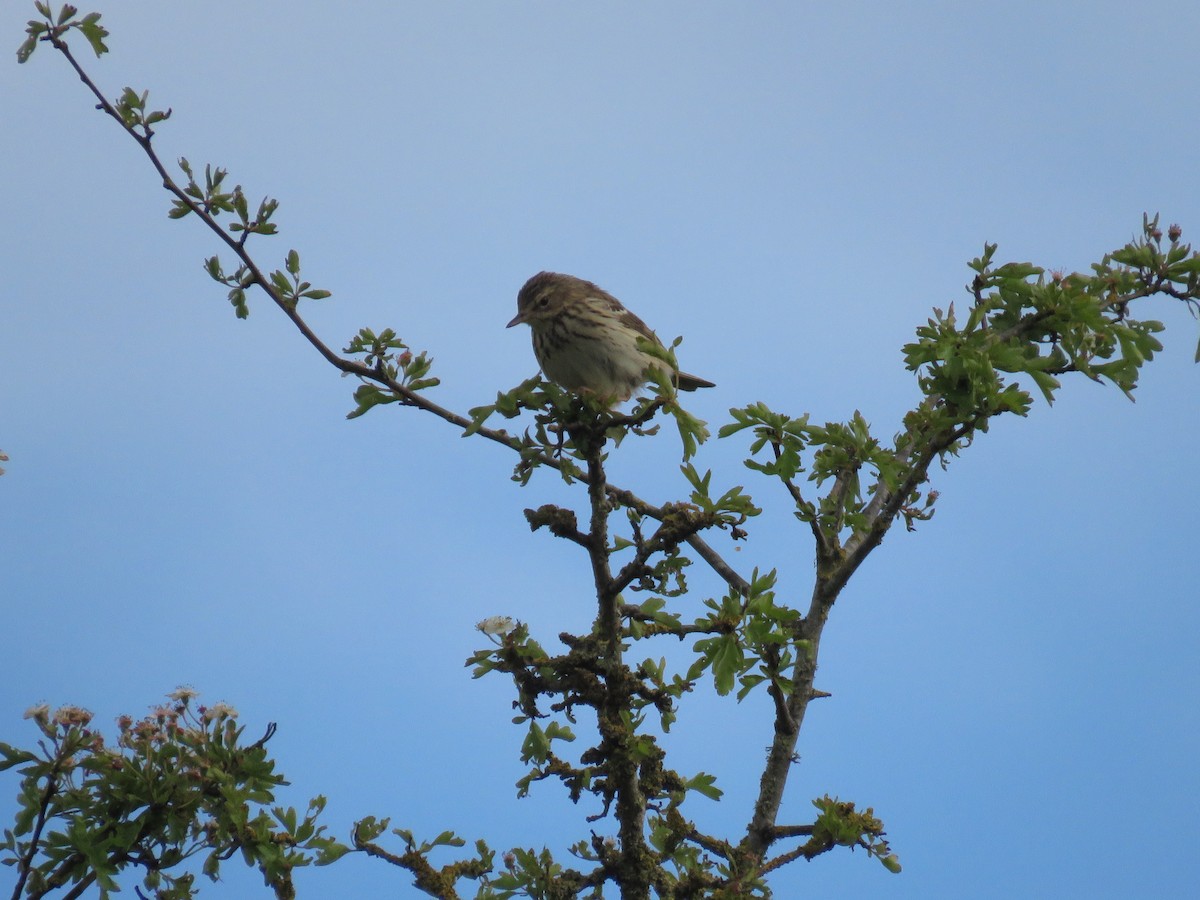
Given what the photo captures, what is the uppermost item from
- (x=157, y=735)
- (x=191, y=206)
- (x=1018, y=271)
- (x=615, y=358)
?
(x=615, y=358)

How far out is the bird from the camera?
8.48 metres

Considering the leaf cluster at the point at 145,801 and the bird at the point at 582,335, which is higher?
the bird at the point at 582,335

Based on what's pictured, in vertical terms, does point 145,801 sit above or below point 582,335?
below

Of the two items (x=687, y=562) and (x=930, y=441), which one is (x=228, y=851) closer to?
(x=687, y=562)

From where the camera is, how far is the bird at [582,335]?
27.8 ft

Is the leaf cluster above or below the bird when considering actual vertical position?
below

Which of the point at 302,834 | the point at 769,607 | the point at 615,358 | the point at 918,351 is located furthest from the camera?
the point at 615,358

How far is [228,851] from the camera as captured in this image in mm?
5633

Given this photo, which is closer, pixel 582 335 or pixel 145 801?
pixel 145 801

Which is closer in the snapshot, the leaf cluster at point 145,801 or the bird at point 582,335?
the leaf cluster at point 145,801

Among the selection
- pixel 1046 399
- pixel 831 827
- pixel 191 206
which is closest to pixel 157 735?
pixel 191 206

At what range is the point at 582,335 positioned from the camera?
8.59 metres

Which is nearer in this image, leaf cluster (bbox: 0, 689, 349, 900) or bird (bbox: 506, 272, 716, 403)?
leaf cluster (bbox: 0, 689, 349, 900)

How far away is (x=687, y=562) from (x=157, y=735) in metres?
2.68
